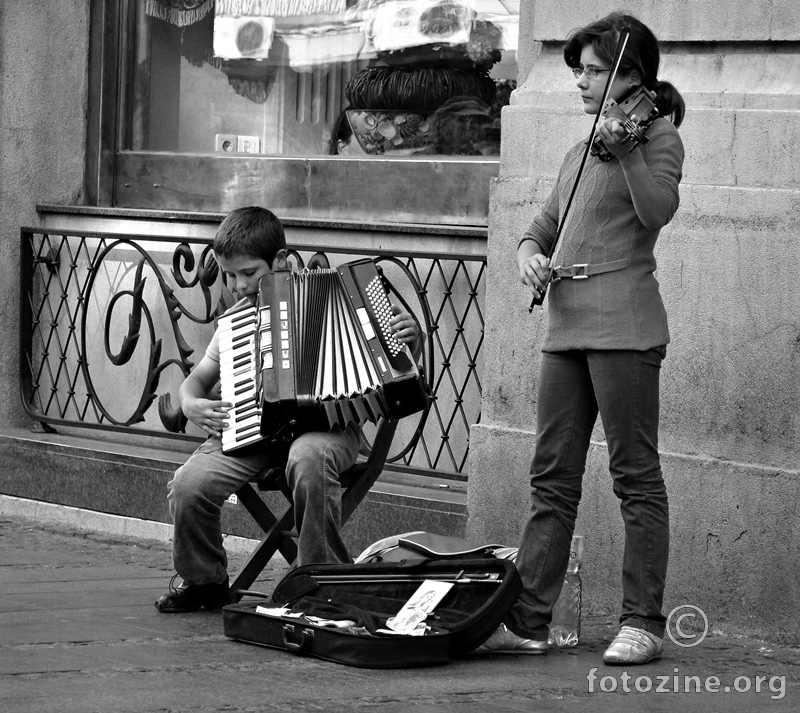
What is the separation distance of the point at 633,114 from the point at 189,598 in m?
2.15

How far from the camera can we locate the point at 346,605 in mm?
4156

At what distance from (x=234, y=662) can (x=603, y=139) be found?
177cm

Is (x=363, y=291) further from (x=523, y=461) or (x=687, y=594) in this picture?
(x=687, y=594)

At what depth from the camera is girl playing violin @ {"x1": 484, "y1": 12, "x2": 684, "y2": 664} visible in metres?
3.99

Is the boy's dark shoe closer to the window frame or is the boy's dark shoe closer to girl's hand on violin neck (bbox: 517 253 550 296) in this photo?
girl's hand on violin neck (bbox: 517 253 550 296)

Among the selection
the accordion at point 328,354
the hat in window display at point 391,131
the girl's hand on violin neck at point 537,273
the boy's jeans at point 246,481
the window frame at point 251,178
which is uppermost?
the hat in window display at point 391,131

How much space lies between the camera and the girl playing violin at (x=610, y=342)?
3.99 m

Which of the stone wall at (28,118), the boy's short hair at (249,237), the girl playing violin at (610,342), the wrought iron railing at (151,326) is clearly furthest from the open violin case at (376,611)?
the stone wall at (28,118)

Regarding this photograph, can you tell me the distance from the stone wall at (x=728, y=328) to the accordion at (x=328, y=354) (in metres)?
0.92

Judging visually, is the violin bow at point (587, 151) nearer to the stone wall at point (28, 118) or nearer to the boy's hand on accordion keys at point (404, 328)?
the boy's hand on accordion keys at point (404, 328)

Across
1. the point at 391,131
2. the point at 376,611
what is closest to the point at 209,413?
the point at 376,611

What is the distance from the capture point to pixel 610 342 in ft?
13.2

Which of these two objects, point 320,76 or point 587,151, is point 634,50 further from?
point 320,76

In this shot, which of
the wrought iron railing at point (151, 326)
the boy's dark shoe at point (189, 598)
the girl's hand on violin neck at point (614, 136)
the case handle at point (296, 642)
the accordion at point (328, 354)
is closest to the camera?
the girl's hand on violin neck at point (614, 136)
